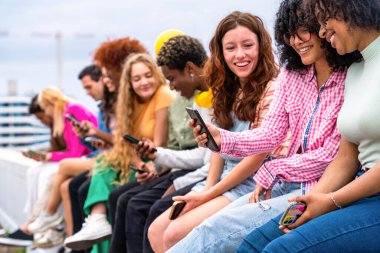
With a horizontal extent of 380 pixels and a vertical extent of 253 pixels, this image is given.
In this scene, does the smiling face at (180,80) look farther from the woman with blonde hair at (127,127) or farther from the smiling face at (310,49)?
the smiling face at (310,49)

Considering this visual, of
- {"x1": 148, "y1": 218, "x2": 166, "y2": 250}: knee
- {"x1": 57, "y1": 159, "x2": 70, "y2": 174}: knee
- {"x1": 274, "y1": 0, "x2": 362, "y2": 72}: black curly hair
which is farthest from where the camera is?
{"x1": 57, "y1": 159, "x2": 70, "y2": 174}: knee

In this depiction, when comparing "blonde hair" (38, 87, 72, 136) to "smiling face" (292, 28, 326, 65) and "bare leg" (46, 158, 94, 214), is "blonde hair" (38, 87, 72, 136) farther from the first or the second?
"smiling face" (292, 28, 326, 65)

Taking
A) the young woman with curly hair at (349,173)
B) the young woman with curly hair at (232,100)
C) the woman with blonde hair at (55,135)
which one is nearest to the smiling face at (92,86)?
the woman with blonde hair at (55,135)

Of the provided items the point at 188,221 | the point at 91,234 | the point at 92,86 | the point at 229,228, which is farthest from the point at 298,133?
the point at 92,86

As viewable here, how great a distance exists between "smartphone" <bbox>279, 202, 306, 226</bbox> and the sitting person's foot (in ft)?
12.1

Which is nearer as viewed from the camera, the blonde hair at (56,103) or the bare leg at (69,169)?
the bare leg at (69,169)

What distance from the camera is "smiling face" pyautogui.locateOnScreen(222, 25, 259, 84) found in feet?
10.2

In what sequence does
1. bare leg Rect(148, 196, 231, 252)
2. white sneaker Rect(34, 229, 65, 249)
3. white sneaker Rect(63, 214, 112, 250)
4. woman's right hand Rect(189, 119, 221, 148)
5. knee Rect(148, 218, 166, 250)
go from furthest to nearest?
white sneaker Rect(34, 229, 65, 249) < white sneaker Rect(63, 214, 112, 250) < knee Rect(148, 218, 166, 250) < bare leg Rect(148, 196, 231, 252) < woman's right hand Rect(189, 119, 221, 148)

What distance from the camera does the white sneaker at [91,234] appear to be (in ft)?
14.0

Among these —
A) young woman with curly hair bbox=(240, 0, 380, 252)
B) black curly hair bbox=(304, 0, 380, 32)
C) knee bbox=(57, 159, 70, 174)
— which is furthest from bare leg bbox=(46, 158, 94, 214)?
black curly hair bbox=(304, 0, 380, 32)

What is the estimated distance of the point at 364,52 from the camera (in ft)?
7.71

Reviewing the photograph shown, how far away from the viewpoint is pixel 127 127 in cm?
438

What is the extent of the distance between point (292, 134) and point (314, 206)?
51cm

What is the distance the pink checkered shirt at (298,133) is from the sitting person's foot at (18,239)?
328cm
